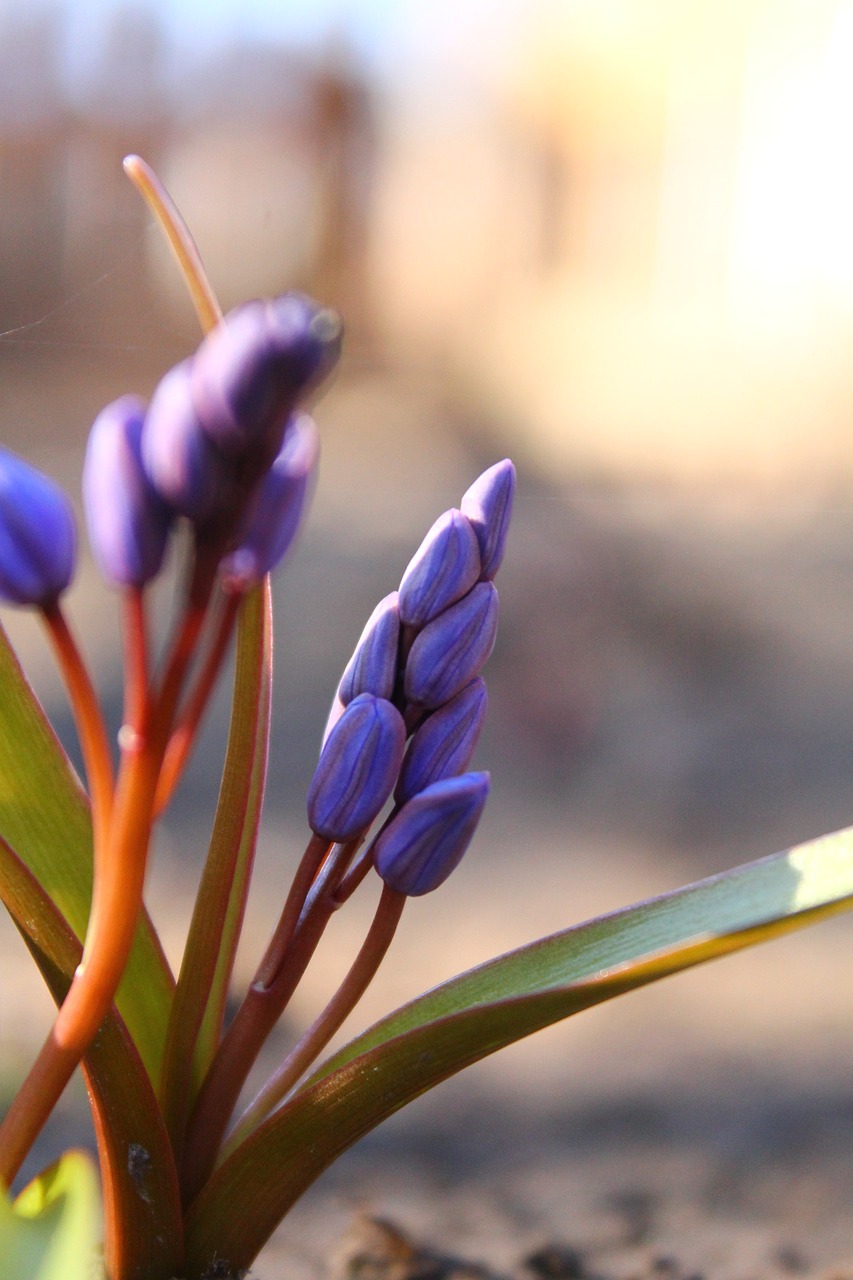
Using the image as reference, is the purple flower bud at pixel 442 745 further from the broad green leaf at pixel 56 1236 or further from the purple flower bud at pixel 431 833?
the broad green leaf at pixel 56 1236

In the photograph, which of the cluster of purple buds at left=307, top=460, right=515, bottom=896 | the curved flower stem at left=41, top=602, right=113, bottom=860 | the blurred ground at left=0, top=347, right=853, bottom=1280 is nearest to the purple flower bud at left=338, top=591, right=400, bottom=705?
the cluster of purple buds at left=307, top=460, right=515, bottom=896

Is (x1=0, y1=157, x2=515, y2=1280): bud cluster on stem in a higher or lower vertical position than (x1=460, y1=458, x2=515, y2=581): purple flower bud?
lower

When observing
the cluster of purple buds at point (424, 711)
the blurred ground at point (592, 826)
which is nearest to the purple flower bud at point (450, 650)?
the cluster of purple buds at point (424, 711)

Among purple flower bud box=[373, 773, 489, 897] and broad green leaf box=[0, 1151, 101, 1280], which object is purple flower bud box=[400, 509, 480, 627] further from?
broad green leaf box=[0, 1151, 101, 1280]

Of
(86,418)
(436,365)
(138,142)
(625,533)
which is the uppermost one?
(436,365)

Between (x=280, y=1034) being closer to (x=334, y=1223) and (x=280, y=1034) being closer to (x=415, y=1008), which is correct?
(x=334, y=1223)

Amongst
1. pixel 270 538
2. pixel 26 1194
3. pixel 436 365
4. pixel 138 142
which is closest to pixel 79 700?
pixel 270 538
